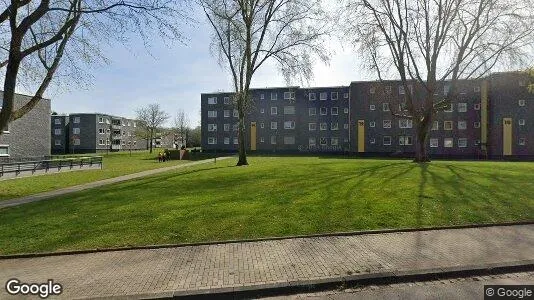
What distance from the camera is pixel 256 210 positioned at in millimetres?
9070

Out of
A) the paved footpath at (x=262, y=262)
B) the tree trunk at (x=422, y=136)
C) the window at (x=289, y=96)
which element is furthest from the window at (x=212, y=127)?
the paved footpath at (x=262, y=262)

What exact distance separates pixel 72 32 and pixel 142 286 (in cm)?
1142

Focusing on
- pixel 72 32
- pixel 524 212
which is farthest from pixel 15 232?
pixel 524 212

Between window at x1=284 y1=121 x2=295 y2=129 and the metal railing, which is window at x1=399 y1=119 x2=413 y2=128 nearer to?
window at x1=284 y1=121 x2=295 y2=129

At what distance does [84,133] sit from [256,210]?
78.0m

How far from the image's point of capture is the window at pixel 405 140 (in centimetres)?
4909

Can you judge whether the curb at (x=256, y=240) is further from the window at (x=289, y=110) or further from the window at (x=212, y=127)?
the window at (x=212, y=127)

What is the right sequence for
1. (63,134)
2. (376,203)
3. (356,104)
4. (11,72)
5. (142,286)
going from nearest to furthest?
1. (142,286)
2. (376,203)
3. (11,72)
4. (356,104)
5. (63,134)

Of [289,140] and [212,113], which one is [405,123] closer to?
[289,140]

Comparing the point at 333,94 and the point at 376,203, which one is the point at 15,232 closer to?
the point at 376,203

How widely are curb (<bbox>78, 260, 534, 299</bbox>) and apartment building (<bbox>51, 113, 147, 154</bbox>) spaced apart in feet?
250

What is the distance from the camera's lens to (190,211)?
29.9 feet

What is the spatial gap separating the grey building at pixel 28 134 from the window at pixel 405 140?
149ft

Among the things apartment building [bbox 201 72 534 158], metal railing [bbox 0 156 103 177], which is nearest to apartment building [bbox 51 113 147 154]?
apartment building [bbox 201 72 534 158]
